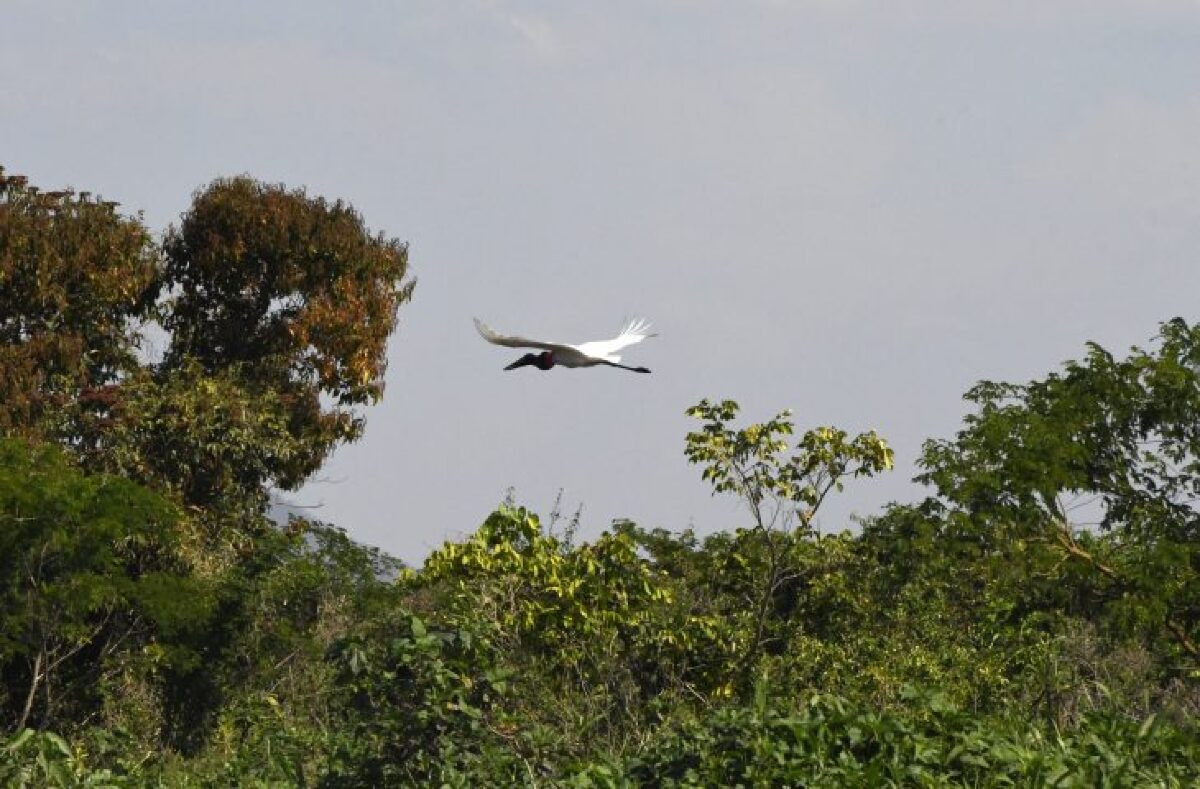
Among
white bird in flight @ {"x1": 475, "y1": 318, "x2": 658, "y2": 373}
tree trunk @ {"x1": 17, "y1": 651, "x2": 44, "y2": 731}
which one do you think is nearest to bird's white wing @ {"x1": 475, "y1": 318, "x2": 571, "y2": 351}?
white bird in flight @ {"x1": 475, "y1": 318, "x2": 658, "y2": 373}

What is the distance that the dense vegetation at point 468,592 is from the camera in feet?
30.7

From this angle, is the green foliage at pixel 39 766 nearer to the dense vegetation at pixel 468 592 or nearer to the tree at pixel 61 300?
the dense vegetation at pixel 468 592

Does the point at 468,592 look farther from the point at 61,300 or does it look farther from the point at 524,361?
the point at 61,300

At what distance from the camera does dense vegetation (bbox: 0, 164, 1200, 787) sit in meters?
9.36

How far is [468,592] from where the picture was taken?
1597cm

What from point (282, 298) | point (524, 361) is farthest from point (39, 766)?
point (282, 298)

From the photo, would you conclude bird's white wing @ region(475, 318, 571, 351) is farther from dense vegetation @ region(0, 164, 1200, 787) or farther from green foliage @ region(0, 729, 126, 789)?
green foliage @ region(0, 729, 126, 789)

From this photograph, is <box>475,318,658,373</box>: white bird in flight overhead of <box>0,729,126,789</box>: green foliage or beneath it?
overhead

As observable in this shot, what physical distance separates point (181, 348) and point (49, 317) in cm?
253

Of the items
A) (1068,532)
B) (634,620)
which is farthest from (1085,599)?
(634,620)

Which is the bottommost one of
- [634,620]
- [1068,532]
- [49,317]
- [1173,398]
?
[634,620]

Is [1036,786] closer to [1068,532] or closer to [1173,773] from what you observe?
[1173,773]

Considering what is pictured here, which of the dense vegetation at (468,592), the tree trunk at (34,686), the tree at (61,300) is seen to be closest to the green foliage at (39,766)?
the dense vegetation at (468,592)

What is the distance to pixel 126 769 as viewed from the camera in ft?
36.1
